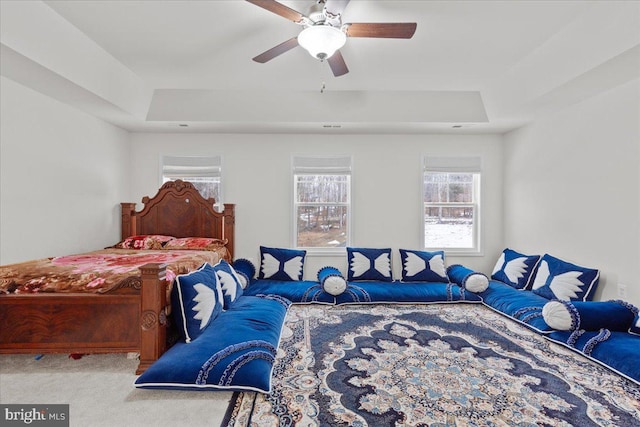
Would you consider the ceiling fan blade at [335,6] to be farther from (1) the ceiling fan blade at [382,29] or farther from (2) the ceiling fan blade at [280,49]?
(2) the ceiling fan blade at [280,49]

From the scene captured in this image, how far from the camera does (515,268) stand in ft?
13.6

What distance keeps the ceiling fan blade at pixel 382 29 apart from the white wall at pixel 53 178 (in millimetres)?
2989

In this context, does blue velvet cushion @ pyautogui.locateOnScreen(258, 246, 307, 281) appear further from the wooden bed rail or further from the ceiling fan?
the ceiling fan

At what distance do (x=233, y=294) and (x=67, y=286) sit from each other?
1.31m

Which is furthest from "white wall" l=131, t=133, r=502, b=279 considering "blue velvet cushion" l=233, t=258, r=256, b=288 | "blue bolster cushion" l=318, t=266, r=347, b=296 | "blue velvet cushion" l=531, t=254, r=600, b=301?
"blue velvet cushion" l=531, t=254, r=600, b=301

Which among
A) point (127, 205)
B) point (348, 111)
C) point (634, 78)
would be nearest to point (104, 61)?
point (127, 205)

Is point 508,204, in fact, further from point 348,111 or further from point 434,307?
point 348,111

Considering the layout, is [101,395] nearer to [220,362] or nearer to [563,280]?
[220,362]

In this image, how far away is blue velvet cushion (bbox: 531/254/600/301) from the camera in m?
3.21

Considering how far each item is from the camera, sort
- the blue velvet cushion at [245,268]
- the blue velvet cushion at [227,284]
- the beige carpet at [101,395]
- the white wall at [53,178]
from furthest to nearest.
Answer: the blue velvet cushion at [245,268] < the blue velvet cushion at [227,284] < the white wall at [53,178] < the beige carpet at [101,395]

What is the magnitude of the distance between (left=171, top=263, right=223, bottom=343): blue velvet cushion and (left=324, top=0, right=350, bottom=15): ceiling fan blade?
212cm

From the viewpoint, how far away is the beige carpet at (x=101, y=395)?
74.0 inches

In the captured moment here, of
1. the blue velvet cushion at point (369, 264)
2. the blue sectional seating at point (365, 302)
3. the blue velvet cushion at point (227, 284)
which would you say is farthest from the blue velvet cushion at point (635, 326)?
the blue velvet cushion at point (227, 284)

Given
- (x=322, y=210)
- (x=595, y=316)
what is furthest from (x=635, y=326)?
(x=322, y=210)
